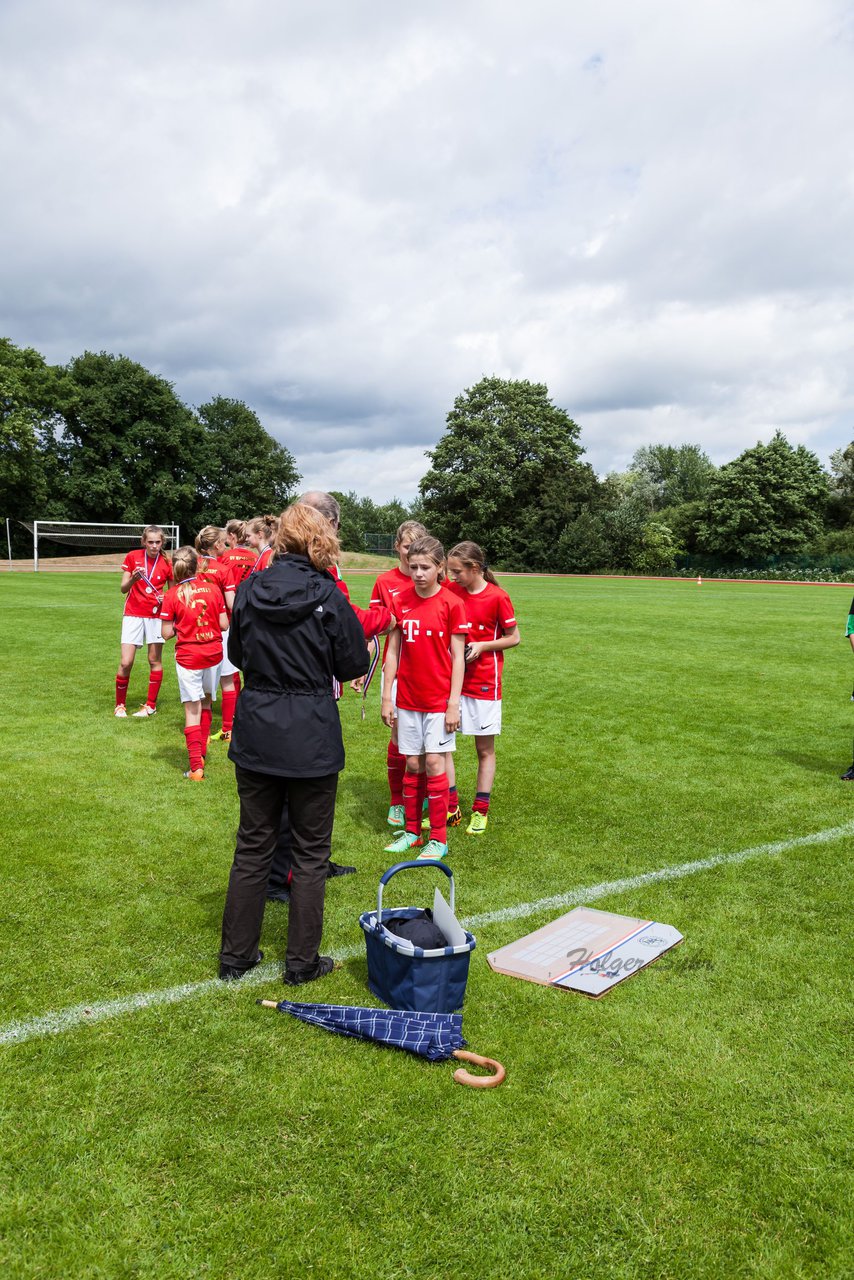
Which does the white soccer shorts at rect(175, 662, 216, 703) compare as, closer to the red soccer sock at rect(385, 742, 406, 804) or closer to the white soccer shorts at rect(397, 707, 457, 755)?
the red soccer sock at rect(385, 742, 406, 804)


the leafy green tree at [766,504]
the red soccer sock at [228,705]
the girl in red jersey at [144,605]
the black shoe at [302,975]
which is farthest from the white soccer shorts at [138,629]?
the leafy green tree at [766,504]

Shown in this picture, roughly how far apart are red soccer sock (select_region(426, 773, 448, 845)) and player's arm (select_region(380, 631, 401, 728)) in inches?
21.5

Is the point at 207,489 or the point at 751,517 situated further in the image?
the point at 207,489

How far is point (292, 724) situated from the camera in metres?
3.74

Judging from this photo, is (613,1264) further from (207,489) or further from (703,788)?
(207,489)

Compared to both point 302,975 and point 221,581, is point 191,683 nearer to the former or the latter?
point 221,581

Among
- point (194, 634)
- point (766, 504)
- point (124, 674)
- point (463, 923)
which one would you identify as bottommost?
point (463, 923)

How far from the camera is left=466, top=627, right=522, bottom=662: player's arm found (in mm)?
6020

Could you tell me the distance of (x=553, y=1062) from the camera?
3.33 metres

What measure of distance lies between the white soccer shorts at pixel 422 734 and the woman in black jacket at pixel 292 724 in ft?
5.92

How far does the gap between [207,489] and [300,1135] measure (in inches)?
2752

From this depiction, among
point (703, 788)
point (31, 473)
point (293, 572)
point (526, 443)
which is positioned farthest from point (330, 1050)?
point (526, 443)

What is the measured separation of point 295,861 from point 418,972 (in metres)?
0.81

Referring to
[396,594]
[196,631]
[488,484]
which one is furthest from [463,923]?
[488,484]
